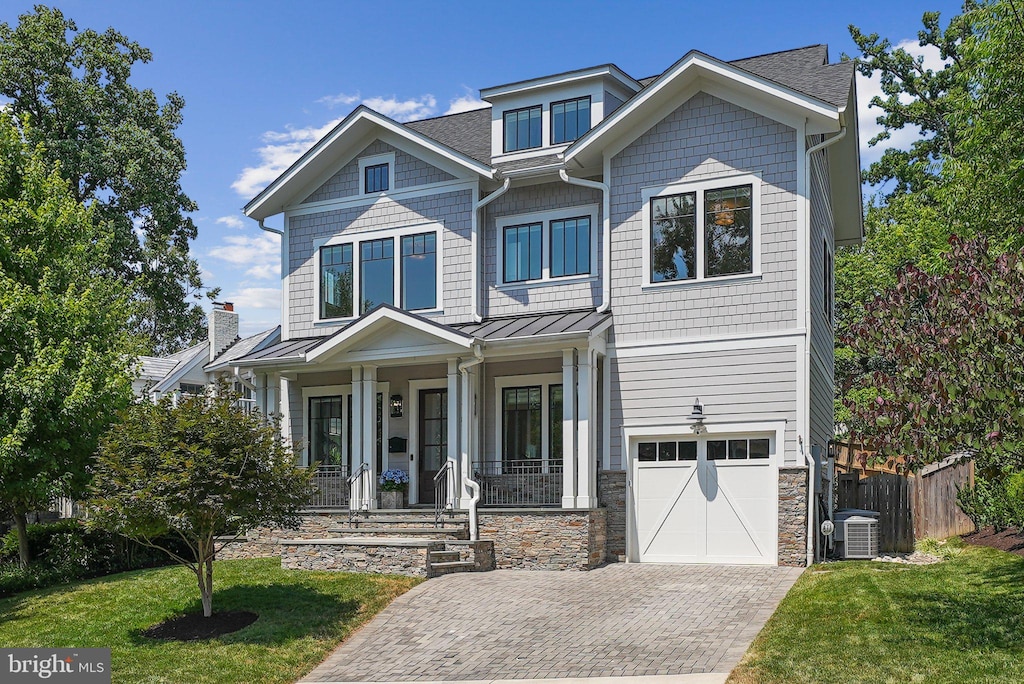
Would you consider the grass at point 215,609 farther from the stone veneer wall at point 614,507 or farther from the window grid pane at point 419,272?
the window grid pane at point 419,272

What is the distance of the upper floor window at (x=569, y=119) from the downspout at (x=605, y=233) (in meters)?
1.37

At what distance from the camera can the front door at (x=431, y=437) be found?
61.7 feet

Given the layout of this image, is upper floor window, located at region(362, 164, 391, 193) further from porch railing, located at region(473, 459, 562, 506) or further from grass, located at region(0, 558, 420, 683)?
grass, located at region(0, 558, 420, 683)

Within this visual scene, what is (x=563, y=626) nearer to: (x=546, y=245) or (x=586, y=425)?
(x=586, y=425)

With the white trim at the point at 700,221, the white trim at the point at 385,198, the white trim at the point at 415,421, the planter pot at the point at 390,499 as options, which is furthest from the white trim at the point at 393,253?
the white trim at the point at 700,221

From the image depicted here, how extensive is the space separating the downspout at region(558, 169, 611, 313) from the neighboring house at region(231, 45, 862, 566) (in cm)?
5

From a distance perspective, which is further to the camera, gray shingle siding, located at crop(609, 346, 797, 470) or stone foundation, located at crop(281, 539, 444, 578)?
gray shingle siding, located at crop(609, 346, 797, 470)

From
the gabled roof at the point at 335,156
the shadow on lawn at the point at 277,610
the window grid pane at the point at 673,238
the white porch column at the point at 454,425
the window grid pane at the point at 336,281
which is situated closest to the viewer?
the shadow on lawn at the point at 277,610

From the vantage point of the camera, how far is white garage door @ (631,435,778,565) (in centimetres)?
1535

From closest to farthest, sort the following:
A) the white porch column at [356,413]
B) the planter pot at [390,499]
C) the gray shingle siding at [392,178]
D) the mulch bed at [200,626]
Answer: the mulch bed at [200,626] < the white porch column at [356,413] < the planter pot at [390,499] < the gray shingle siding at [392,178]

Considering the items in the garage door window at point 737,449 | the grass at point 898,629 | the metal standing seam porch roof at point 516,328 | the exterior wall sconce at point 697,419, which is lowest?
the grass at point 898,629

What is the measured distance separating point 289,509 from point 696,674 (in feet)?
17.6

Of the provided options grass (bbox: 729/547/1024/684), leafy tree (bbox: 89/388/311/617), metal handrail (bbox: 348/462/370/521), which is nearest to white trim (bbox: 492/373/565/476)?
metal handrail (bbox: 348/462/370/521)

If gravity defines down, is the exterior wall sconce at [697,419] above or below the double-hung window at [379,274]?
below
